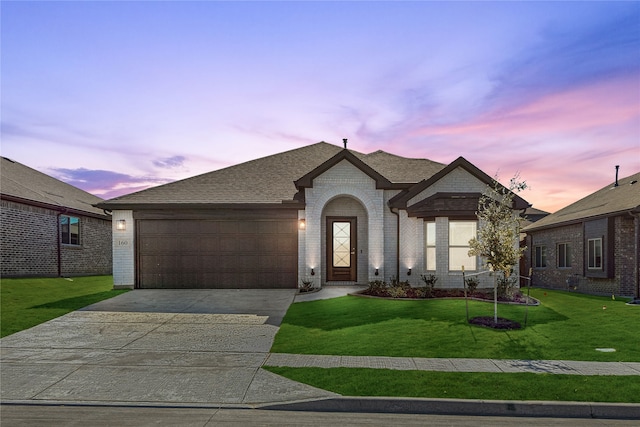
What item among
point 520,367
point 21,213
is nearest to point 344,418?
point 520,367

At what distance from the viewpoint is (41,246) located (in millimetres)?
21516

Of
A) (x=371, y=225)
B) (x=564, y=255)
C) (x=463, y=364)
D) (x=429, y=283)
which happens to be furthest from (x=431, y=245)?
(x=564, y=255)

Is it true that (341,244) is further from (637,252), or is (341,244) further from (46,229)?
(46,229)

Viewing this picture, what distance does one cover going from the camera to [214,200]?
18516 mm

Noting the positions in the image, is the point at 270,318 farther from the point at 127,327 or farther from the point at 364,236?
the point at 364,236

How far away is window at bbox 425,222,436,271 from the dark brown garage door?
540cm

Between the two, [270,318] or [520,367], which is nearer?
[520,367]

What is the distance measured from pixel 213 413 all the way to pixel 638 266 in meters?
17.7

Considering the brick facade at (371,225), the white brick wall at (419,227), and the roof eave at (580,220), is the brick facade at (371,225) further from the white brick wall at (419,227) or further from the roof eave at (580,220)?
the roof eave at (580,220)

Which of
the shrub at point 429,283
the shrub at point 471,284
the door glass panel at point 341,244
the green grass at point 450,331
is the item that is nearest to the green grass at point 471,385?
the green grass at point 450,331

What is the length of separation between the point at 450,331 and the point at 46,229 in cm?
2036

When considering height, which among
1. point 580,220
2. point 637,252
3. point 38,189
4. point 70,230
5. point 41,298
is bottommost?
point 41,298

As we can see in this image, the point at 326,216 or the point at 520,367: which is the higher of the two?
the point at 326,216

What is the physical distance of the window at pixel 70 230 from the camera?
23508mm
